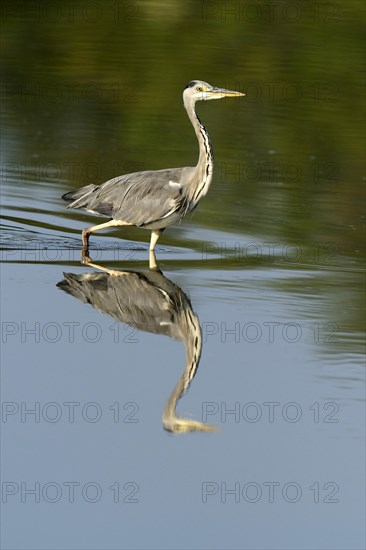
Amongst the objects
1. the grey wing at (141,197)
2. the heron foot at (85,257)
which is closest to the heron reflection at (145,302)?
the heron foot at (85,257)

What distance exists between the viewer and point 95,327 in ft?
33.4

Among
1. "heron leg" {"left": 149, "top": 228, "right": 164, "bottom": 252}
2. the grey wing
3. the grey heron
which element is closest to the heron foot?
the grey heron

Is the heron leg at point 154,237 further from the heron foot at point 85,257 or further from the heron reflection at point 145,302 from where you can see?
the heron reflection at point 145,302

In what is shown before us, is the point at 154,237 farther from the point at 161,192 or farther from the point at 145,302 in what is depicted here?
the point at 145,302

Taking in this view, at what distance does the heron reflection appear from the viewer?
9.92 m

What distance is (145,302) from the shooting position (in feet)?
35.3

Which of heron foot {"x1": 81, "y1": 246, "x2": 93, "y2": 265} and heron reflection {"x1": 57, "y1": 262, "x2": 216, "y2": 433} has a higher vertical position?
heron reflection {"x1": 57, "y1": 262, "x2": 216, "y2": 433}

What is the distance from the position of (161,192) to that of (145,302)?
1.93 m

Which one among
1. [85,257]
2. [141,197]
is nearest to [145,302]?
[85,257]

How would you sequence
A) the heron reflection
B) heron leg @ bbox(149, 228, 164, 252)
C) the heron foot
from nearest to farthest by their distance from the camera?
the heron reflection → the heron foot → heron leg @ bbox(149, 228, 164, 252)

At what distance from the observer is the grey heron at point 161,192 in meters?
12.4

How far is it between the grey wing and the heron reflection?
69 centimetres

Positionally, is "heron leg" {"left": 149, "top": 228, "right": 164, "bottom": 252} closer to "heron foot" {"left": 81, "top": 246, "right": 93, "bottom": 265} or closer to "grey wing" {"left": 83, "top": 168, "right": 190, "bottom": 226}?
"grey wing" {"left": 83, "top": 168, "right": 190, "bottom": 226}

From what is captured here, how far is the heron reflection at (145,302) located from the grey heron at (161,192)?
69cm
